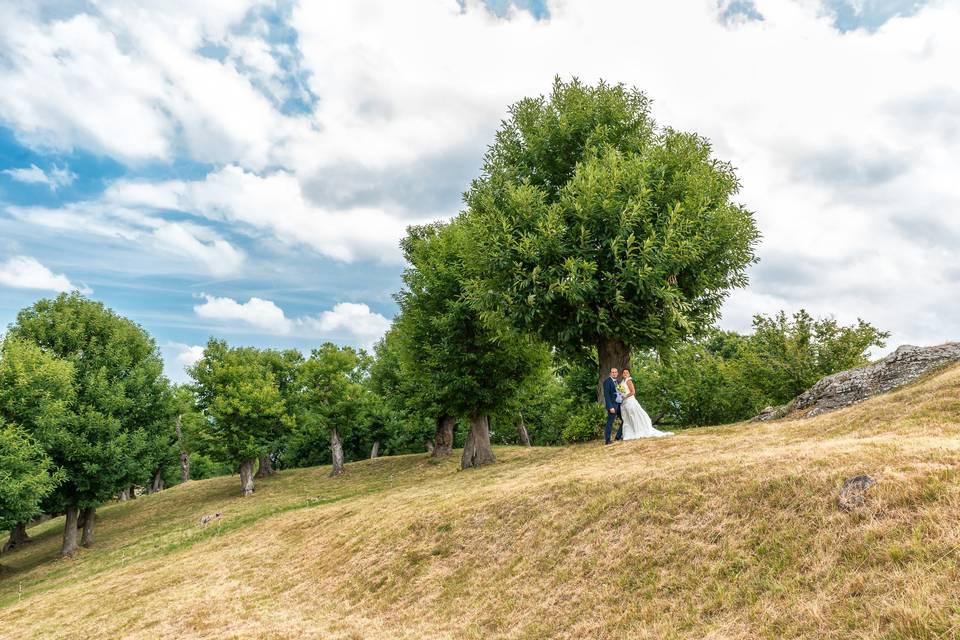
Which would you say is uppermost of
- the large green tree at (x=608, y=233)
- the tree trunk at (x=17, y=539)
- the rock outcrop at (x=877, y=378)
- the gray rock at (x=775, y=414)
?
the large green tree at (x=608, y=233)

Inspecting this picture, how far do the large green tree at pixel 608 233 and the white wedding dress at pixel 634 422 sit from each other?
7.29 feet

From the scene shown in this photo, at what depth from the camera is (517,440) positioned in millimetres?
65125

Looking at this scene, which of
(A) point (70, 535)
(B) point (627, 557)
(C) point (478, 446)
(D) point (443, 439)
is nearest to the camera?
(B) point (627, 557)

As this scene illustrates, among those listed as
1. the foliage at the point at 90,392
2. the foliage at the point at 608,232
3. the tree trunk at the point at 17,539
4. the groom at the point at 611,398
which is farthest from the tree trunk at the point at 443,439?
the tree trunk at the point at 17,539

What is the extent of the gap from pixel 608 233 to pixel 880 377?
10.6 meters

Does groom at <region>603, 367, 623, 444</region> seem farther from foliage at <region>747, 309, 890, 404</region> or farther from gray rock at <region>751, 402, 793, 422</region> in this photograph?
foliage at <region>747, 309, 890, 404</region>

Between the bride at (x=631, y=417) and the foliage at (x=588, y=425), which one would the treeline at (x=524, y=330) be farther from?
the bride at (x=631, y=417)

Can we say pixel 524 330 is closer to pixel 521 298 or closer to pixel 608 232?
pixel 521 298

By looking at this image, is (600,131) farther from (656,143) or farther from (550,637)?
(550,637)

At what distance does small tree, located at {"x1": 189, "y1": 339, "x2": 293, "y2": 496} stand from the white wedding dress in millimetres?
31342

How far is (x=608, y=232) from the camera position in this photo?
1808cm

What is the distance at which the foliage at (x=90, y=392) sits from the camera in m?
27.2

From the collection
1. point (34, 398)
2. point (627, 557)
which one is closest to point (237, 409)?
point (34, 398)

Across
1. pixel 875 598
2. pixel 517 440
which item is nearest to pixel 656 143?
pixel 875 598
